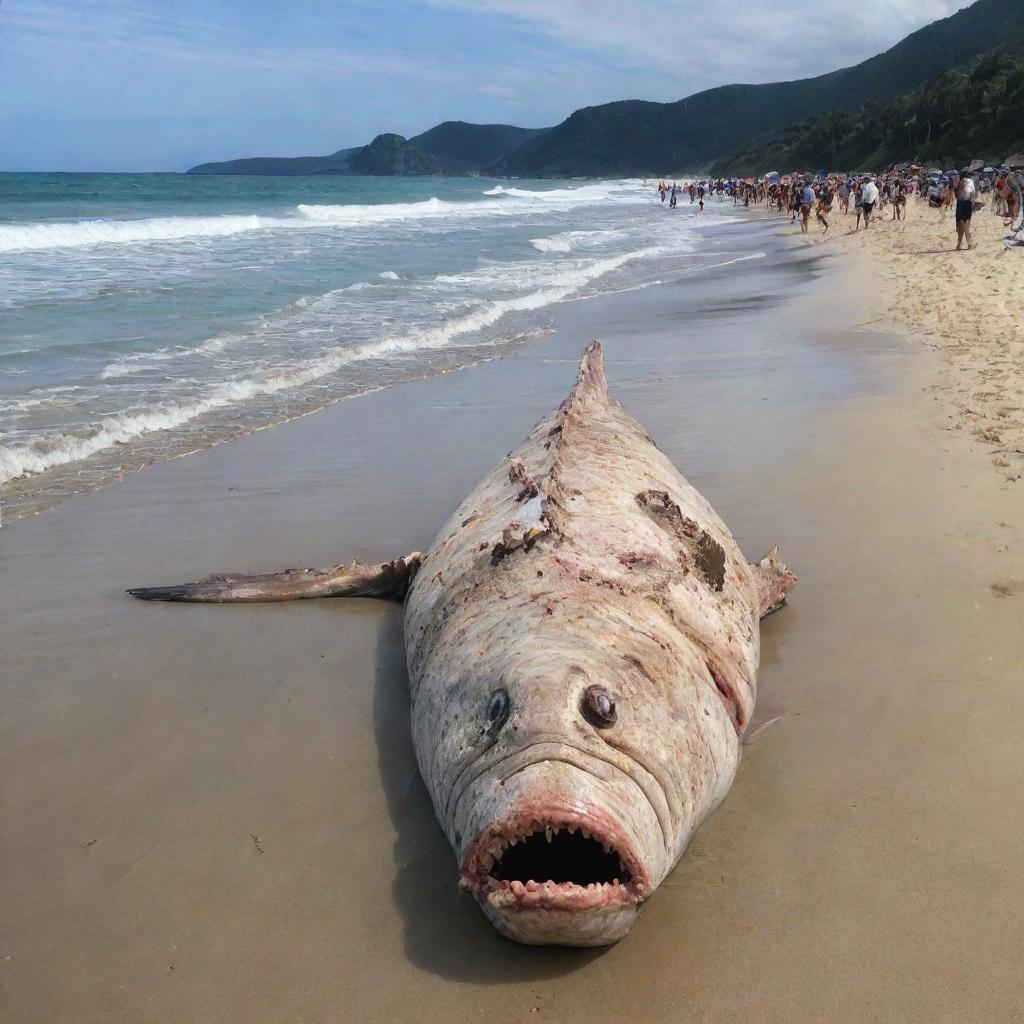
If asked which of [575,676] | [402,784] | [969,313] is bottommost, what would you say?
[402,784]

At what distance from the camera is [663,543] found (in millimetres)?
4625

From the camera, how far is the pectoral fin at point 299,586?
18.4 ft

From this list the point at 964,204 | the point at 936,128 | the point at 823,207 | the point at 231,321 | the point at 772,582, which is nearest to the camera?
the point at 772,582

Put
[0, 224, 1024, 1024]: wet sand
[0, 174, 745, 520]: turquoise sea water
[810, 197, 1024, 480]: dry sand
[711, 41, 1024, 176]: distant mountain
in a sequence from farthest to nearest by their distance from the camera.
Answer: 1. [711, 41, 1024, 176]: distant mountain
2. [0, 174, 745, 520]: turquoise sea water
3. [810, 197, 1024, 480]: dry sand
4. [0, 224, 1024, 1024]: wet sand

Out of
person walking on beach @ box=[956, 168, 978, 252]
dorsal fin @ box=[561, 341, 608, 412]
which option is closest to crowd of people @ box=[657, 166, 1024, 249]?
person walking on beach @ box=[956, 168, 978, 252]

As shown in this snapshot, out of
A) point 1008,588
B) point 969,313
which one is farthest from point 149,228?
point 1008,588

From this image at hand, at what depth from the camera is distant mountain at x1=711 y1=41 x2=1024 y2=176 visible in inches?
2677

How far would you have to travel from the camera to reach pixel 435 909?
336 centimetres

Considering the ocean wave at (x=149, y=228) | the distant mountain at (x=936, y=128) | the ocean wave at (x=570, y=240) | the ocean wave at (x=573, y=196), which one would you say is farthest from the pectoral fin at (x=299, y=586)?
the ocean wave at (x=573, y=196)

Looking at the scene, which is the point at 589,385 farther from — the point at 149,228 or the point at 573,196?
the point at 573,196

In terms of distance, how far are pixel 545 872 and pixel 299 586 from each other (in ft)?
9.94

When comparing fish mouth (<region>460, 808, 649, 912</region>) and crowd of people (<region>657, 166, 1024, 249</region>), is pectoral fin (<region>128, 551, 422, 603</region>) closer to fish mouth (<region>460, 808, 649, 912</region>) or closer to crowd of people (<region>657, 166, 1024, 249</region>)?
fish mouth (<region>460, 808, 649, 912</region>)

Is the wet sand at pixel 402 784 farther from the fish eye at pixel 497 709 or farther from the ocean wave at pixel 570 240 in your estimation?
the ocean wave at pixel 570 240

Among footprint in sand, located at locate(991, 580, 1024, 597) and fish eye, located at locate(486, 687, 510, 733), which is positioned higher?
fish eye, located at locate(486, 687, 510, 733)
